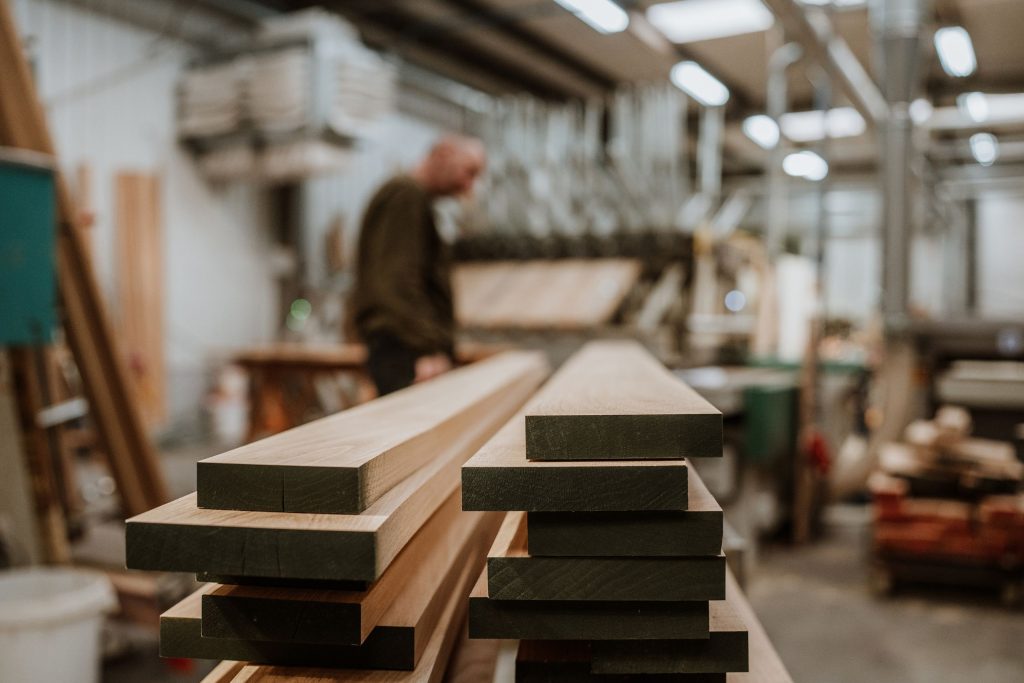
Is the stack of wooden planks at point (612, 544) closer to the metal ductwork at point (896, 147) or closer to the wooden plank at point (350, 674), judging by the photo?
the wooden plank at point (350, 674)

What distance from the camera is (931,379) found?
4812mm

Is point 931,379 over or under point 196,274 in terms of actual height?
under

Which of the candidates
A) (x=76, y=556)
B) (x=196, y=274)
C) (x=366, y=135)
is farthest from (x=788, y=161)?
(x=76, y=556)

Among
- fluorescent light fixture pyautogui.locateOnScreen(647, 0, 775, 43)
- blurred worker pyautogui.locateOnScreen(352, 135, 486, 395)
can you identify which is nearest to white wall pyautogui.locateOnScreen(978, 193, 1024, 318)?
fluorescent light fixture pyautogui.locateOnScreen(647, 0, 775, 43)

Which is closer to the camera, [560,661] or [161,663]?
[560,661]

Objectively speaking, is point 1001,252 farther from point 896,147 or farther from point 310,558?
point 310,558

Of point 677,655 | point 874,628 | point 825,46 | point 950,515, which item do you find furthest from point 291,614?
point 825,46

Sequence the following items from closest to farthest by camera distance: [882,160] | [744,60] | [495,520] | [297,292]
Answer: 1. [495,520]
2. [882,160]
3. [297,292]
4. [744,60]

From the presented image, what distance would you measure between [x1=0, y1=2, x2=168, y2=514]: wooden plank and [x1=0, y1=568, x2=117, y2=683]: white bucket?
0.48m

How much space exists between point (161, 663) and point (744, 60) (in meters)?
8.06

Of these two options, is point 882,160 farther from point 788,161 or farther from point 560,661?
point 788,161

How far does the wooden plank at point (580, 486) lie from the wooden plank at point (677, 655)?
0.18 metres

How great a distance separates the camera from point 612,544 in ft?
3.02

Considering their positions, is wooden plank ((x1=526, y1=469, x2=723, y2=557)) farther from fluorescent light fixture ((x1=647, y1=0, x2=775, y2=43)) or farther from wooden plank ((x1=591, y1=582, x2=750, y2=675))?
fluorescent light fixture ((x1=647, y1=0, x2=775, y2=43))
